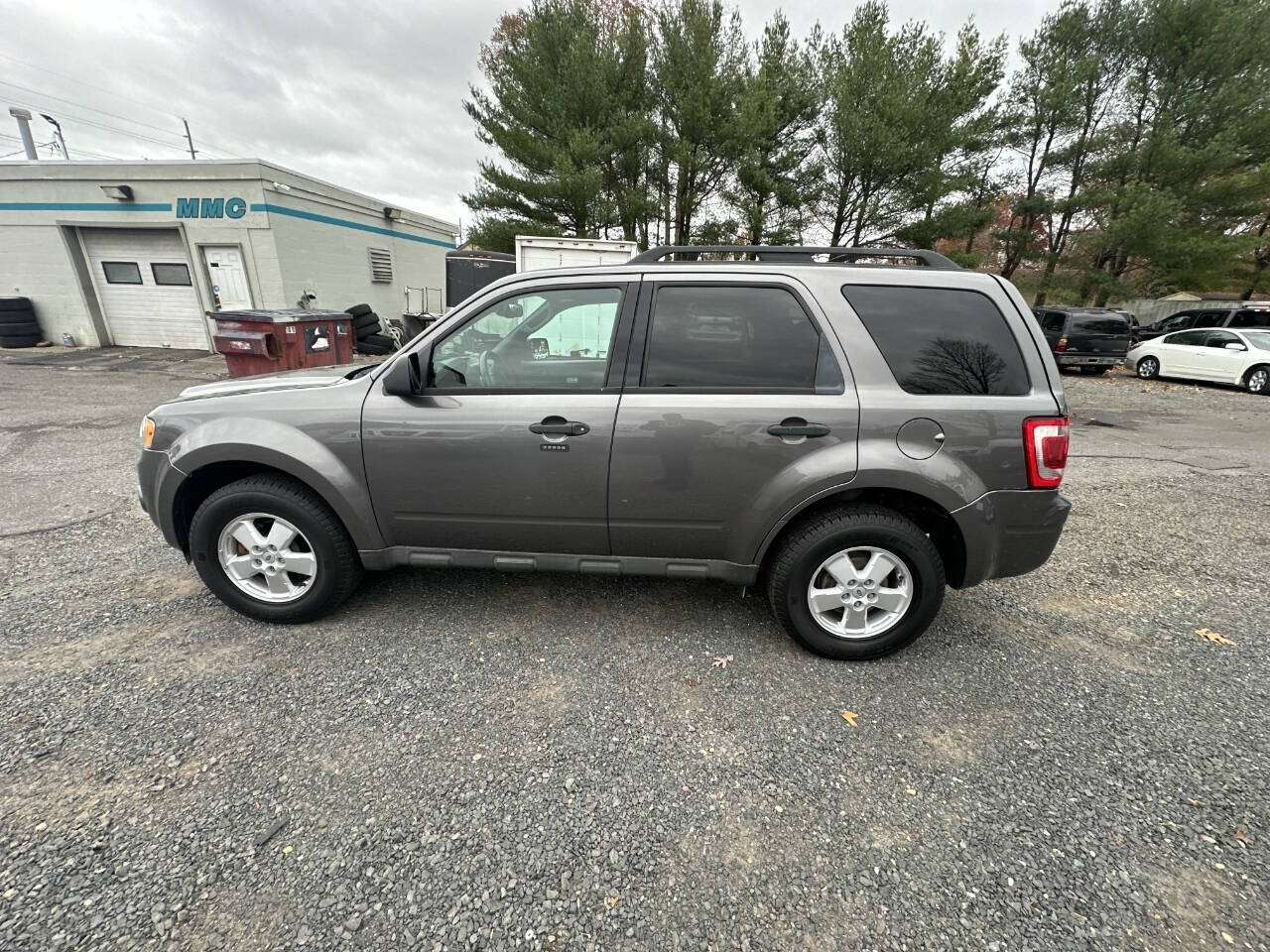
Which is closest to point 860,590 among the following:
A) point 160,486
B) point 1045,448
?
point 1045,448

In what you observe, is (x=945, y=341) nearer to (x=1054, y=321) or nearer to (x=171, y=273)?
(x=1054, y=321)

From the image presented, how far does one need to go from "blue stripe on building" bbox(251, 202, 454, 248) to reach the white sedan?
20.7 metres

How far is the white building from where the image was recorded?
12.4 metres

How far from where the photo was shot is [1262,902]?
1.63 metres

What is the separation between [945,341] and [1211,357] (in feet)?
55.4

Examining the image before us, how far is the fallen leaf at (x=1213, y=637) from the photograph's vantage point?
297cm

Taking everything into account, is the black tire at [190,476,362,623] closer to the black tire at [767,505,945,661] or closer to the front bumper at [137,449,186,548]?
the front bumper at [137,449,186,548]

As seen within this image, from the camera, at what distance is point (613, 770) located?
2.08 m

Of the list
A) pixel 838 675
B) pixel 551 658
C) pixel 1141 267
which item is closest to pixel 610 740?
pixel 551 658

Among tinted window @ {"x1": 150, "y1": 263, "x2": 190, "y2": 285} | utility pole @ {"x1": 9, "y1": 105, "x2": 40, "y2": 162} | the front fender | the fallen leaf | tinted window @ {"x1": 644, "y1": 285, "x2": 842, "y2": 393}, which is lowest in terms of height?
the fallen leaf

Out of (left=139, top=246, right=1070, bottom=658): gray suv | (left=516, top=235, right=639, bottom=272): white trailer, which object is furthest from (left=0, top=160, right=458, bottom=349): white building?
(left=139, top=246, right=1070, bottom=658): gray suv

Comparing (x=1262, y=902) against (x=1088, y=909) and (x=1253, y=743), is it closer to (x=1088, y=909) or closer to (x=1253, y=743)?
(x=1088, y=909)

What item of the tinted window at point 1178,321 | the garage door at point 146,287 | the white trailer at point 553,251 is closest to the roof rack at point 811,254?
the white trailer at point 553,251

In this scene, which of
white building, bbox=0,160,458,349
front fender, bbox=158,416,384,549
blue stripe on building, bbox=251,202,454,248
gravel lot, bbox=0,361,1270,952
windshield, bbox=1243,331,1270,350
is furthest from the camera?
windshield, bbox=1243,331,1270,350
